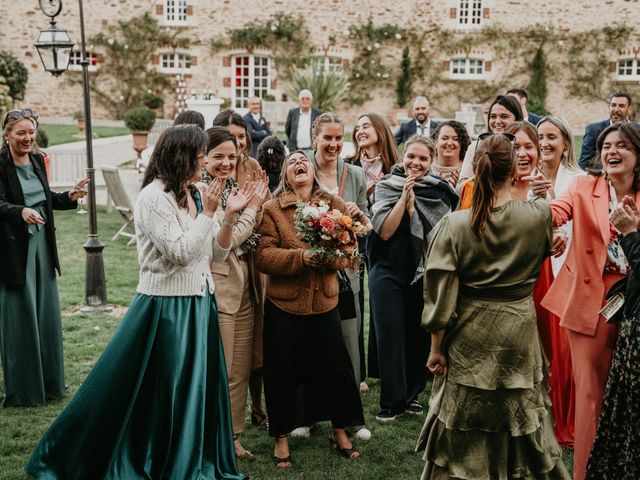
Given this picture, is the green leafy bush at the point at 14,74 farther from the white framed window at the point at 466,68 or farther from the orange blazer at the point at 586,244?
the orange blazer at the point at 586,244

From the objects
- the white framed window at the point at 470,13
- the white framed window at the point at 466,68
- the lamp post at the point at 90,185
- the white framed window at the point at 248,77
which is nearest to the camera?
the lamp post at the point at 90,185

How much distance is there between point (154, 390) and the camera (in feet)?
13.8

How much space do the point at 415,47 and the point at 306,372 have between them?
23494 mm

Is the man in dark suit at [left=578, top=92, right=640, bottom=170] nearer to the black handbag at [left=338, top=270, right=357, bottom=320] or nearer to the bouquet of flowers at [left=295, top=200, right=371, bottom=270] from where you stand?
the black handbag at [left=338, top=270, right=357, bottom=320]

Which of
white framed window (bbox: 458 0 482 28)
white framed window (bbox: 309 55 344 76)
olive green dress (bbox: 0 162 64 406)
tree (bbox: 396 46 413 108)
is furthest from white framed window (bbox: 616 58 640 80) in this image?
olive green dress (bbox: 0 162 64 406)

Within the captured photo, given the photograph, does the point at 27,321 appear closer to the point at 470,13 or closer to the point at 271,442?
the point at 271,442

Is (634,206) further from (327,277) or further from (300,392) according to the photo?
(300,392)

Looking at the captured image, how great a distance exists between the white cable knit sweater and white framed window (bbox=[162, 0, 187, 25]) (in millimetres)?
24697

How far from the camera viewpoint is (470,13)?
88.3 feet

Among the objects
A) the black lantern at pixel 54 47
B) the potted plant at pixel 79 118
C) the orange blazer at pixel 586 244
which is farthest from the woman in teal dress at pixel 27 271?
the potted plant at pixel 79 118

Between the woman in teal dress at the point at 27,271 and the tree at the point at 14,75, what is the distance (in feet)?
72.0

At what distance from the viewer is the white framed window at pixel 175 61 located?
2773 centimetres

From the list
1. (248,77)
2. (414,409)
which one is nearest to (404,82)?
(248,77)

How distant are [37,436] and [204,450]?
57.1 inches
